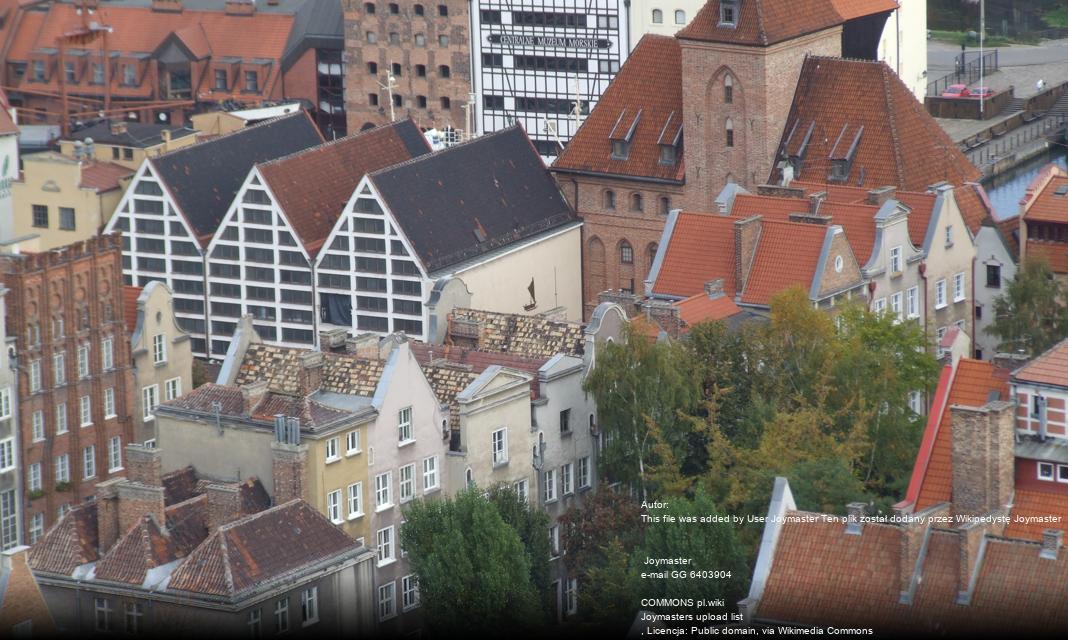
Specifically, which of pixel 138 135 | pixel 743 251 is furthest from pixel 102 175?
pixel 743 251

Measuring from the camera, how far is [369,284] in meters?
139

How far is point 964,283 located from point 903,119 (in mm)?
9510

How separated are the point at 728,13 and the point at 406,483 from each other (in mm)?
41645

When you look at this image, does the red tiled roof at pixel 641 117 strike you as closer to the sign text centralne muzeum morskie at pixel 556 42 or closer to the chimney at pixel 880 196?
the chimney at pixel 880 196

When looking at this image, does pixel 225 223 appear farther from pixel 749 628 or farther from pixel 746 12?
pixel 749 628

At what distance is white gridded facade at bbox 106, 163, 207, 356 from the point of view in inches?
5620

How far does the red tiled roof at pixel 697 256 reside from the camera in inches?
5123

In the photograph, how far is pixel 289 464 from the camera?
106m

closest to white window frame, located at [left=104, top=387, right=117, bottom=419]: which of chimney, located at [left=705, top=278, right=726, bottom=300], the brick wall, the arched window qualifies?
chimney, located at [left=705, top=278, right=726, bottom=300]

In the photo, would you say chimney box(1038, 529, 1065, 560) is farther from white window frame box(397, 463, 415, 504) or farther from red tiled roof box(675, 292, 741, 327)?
red tiled roof box(675, 292, 741, 327)

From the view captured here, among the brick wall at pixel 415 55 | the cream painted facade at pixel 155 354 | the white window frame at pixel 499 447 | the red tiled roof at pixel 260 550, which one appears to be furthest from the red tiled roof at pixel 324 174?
the brick wall at pixel 415 55

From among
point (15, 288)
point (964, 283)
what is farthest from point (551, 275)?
point (15, 288)


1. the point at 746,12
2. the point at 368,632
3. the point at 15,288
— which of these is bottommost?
the point at 368,632

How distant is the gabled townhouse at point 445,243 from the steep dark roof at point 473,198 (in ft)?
0.15
